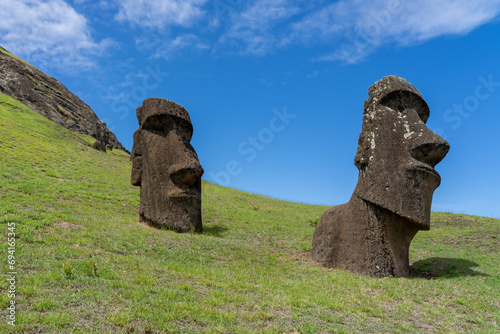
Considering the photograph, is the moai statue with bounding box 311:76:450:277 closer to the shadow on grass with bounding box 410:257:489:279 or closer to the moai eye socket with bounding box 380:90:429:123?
the moai eye socket with bounding box 380:90:429:123

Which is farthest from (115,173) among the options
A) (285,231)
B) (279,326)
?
(279,326)

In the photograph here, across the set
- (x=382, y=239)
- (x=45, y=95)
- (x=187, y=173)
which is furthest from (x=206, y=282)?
(x=45, y=95)

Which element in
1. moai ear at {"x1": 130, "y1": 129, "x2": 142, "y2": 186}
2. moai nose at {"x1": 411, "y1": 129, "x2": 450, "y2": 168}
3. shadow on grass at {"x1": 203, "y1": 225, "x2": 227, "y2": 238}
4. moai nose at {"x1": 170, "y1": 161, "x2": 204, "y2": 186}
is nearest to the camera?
moai nose at {"x1": 411, "y1": 129, "x2": 450, "y2": 168}

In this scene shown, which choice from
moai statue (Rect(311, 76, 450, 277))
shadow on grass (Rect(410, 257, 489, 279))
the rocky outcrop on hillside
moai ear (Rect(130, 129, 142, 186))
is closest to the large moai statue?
moai ear (Rect(130, 129, 142, 186))

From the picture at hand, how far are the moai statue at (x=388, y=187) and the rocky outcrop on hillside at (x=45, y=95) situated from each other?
41.2m

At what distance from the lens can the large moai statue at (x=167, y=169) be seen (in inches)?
504

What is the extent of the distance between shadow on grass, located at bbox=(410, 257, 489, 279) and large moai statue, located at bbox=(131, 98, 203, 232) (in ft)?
25.1

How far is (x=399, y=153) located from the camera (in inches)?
376

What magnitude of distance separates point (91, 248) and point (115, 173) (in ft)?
65.5

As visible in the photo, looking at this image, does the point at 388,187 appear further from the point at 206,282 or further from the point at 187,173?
the point at 187,173

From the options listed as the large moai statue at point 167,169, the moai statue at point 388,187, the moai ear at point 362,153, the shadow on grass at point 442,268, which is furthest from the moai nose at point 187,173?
the shadow on grass at point 442,268

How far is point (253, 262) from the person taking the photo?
9891 mm

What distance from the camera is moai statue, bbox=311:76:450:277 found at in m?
9.23

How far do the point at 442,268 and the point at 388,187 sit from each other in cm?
371
